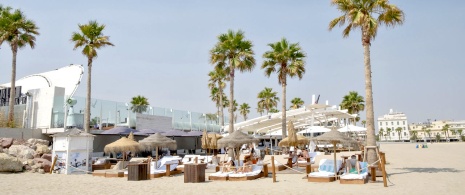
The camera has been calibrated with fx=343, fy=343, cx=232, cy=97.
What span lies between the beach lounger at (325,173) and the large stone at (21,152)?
590 inches

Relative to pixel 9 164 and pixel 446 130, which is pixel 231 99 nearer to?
pixel 9 164

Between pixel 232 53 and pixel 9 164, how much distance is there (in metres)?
14.1

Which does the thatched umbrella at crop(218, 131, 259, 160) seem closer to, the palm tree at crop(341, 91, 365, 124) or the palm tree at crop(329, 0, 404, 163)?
the palm tree at crop(329, 0, 404, 163)

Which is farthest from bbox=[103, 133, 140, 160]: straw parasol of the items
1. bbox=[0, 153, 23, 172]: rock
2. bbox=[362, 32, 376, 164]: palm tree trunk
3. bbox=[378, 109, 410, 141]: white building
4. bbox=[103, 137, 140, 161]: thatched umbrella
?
bbox=[378, 109, 410, 141]: white building

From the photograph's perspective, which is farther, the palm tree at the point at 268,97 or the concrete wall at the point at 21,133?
the palm tree at the point at 268,97

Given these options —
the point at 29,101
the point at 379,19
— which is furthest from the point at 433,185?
the point at 29,101

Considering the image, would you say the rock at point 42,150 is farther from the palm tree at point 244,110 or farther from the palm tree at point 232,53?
the palm tree at point 244,110

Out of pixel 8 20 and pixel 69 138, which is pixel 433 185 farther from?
pixel 8 20

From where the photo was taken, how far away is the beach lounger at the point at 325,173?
11750mm

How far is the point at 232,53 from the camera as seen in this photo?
76.6ft

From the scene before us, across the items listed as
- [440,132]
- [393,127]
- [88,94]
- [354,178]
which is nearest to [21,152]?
[88,94]

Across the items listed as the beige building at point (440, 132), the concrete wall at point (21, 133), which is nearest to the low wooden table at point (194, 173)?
the concrete wall at point (21, 133)

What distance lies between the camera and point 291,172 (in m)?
15.2

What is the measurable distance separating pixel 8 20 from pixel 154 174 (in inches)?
753
